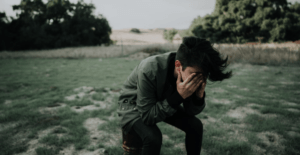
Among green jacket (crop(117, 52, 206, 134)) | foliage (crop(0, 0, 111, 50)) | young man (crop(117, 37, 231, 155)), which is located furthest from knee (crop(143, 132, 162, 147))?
foliage (crop(0, 0, 111, 50))

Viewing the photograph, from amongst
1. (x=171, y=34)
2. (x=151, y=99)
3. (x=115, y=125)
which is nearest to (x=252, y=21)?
(x=115, y=125)

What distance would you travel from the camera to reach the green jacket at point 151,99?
1.50 metres

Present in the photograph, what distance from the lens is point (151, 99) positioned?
1.55 metres

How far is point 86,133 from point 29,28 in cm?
3257

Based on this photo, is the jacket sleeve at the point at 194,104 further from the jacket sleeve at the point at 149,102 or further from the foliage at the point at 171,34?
the foliage at the point at 171,34

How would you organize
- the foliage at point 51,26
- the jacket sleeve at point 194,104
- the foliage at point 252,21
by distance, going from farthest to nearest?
1. the foliage at point 252,21
2. the foliage at point 51,26
3. the jacket sleeve at point 194,104

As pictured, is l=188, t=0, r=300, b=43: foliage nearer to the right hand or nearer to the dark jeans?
the dark jeans

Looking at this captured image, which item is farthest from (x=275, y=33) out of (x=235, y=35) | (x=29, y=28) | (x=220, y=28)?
(x=29, y=28)

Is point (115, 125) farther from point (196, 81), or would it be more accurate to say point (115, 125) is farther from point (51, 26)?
point (51, 26)

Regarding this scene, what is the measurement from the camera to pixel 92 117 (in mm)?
3707

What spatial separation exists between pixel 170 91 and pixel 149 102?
0.87 ft

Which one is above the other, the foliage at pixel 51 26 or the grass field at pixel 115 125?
the foliage at pixel 51 26

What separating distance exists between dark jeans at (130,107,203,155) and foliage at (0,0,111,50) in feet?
108

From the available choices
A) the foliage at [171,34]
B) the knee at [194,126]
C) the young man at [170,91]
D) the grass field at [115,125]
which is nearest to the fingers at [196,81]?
the young man at [170,91]
